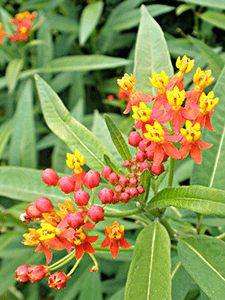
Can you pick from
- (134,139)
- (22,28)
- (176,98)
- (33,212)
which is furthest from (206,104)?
(22,28)

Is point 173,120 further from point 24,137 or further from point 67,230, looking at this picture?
point 24,137

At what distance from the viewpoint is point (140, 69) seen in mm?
1794

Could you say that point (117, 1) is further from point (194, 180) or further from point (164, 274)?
point (164, 274)

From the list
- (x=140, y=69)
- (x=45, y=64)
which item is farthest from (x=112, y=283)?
(x=45, y=64)

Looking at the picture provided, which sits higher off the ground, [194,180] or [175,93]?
[175,93]

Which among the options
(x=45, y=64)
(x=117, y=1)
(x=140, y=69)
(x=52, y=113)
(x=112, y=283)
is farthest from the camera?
(x=117, y=1)

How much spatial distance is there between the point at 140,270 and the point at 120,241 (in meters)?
0.14

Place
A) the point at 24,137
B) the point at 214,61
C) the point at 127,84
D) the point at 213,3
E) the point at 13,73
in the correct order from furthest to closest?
the point at 13,73 → the point at 24,137 → the point at 213,3 → the point at 214,61 → the point at 127,84

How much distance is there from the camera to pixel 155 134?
1.23 m

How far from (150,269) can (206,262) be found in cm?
28

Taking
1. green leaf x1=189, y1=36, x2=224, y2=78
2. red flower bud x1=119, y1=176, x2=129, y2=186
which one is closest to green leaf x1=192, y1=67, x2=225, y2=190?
green leaf x1=189, y1=36, x2=224, y2=78

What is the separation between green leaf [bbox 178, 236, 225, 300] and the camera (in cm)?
120

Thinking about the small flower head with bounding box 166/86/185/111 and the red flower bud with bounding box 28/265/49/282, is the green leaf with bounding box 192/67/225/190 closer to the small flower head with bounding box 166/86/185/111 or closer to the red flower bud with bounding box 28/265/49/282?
the small flower head with bounding box 166/86/185/111

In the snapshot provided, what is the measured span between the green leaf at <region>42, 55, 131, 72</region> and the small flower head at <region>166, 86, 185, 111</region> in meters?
1.32
